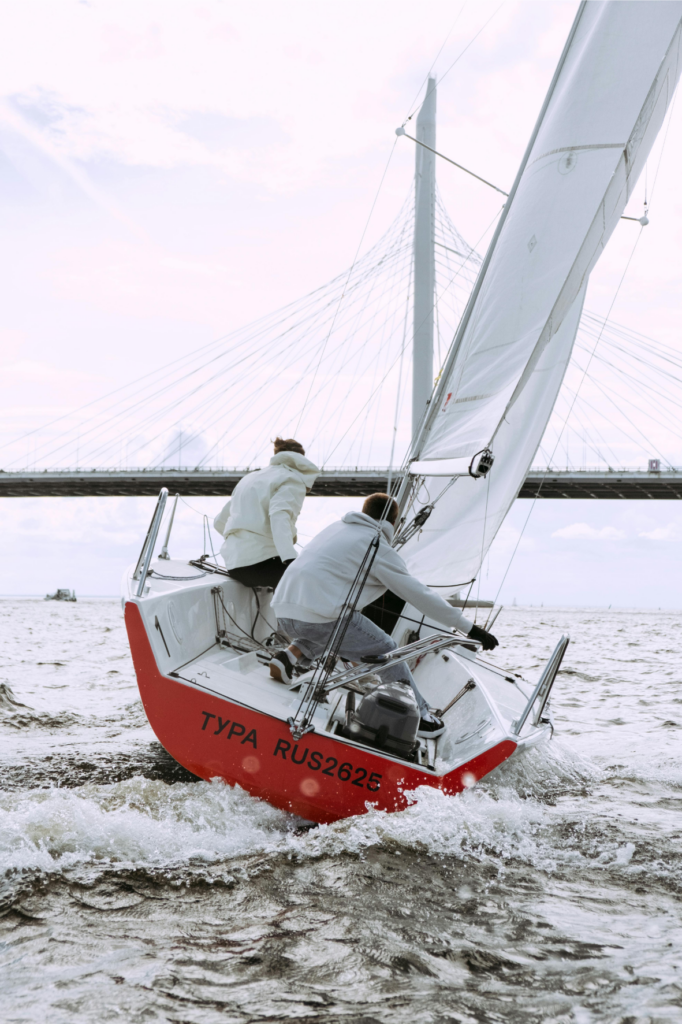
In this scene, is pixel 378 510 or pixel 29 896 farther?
pixel 378 510

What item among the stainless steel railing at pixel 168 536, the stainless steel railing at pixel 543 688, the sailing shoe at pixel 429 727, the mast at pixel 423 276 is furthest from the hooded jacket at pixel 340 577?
the mast at pixel 423 276

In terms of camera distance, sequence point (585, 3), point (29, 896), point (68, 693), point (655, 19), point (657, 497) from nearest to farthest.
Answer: point (29, 896), point (655, 19), point (585, 3), point (68, 693), point (657, 497)

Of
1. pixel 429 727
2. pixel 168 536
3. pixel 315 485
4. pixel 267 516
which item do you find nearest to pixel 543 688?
pixel 429 727

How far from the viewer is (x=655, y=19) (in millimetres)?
3891

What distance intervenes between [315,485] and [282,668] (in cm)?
1944

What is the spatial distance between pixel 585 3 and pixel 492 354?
2417 mm

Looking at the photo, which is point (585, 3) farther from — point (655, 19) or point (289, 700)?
point (289, 700)

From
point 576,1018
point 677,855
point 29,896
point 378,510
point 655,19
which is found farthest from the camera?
point 655,19

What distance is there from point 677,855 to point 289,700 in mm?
1384

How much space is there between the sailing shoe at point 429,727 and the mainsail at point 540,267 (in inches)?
42.4

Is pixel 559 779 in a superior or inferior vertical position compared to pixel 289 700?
inferior

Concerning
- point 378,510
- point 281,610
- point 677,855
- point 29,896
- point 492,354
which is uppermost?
point 492,354

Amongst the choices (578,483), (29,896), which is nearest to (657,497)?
(578,483)

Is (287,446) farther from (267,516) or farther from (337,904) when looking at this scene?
(337,904)
